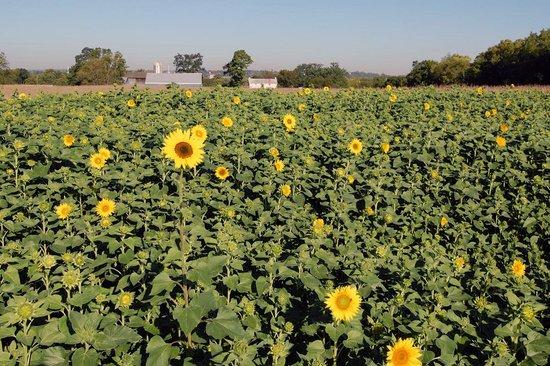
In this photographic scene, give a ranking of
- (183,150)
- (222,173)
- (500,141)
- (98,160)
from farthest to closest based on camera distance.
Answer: (500,141) < (222,173) < (98,160) < (183,150)

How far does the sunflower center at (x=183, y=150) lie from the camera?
2.72m

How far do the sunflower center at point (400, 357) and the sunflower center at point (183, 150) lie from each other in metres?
1.73

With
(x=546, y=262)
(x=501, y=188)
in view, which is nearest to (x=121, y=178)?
(x=546, y=262)

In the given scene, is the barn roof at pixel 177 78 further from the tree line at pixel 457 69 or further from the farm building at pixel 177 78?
the tree line at pixel 457 69

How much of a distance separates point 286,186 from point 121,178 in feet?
5.85

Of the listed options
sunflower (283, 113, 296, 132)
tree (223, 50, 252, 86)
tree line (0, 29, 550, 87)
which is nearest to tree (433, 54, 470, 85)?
tree line (0, 29, 550, 87)

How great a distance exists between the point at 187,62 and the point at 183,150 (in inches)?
7747

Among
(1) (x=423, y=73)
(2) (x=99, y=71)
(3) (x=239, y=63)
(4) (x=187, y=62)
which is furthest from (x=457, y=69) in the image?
(4) (x=187, y=62)

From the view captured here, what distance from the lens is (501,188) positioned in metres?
6.48

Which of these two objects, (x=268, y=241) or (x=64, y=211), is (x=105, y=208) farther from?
(x=268, y=241)

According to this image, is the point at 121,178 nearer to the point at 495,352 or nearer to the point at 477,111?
the point at 495,352

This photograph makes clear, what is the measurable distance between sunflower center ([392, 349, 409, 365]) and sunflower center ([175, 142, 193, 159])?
5.67 ft

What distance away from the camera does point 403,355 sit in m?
2.48

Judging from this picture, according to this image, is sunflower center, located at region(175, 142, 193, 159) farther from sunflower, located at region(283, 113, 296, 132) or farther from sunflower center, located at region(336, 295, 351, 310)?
sunflower, located at region(283, 113, 296, 132)
